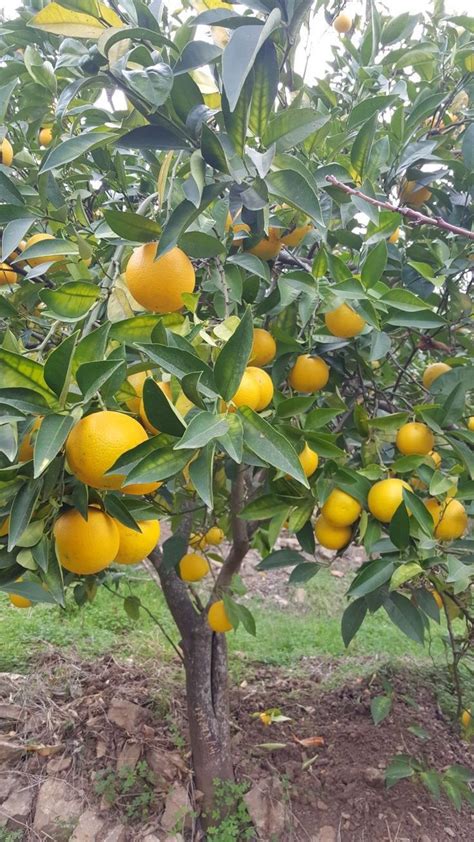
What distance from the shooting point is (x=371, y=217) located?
1.00 metres

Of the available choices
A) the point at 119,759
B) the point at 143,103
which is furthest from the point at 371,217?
the point at 119,759

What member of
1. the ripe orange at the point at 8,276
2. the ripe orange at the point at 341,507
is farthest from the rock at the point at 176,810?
the ripe orange at the point at 8,276

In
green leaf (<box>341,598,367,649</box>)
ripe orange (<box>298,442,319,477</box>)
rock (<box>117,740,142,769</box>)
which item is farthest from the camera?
rock (<box>117,740,142,769</box>)

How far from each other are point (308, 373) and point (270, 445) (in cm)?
50

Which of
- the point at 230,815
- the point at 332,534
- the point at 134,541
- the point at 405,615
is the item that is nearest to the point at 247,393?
the point at 134,541

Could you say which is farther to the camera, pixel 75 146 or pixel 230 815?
pixel 230 815

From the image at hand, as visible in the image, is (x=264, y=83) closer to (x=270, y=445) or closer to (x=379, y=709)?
(x=270, y=445)

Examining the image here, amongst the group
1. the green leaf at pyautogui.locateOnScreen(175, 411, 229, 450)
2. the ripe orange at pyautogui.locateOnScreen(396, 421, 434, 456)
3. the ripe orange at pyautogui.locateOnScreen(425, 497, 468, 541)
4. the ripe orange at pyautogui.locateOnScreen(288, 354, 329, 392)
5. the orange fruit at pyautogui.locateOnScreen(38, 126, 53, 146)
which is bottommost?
the ripe orange at pyautogui.locateOnScreen(425, 497, 468, 541)

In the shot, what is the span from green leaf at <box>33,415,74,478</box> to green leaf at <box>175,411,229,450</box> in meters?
0.13

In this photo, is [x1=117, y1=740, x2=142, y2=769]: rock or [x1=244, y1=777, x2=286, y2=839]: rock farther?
[x1=117, y1=740, x2=142, y2=769]: rock

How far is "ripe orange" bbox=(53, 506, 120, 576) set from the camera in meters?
0.76

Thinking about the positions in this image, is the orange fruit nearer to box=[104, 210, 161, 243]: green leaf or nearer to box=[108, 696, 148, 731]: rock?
box=[104, 210, 161, 243]: green leaf

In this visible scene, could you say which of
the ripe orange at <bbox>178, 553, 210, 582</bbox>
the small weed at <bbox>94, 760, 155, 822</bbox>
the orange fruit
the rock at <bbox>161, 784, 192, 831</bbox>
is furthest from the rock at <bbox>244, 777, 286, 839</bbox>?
the orange fruit

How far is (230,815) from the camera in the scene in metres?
1.93
